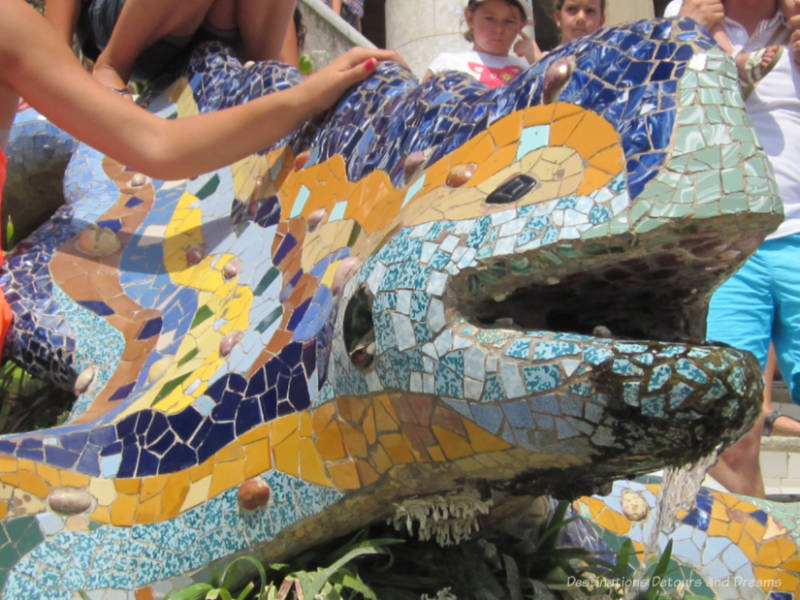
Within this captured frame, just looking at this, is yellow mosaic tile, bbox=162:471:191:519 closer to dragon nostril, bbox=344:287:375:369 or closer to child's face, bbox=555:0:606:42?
dragon nostril, bbox=344:287:375:369

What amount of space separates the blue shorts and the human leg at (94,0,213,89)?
1.91 meters

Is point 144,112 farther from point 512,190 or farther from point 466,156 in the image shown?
point 512,190

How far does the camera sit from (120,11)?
3.79 metres

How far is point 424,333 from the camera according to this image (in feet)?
5.61

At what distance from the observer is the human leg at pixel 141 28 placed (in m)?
3.55

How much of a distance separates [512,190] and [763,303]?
132cm

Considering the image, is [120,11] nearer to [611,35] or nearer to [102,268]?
[102,268]

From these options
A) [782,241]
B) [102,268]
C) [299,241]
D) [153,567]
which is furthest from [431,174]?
[102,268]

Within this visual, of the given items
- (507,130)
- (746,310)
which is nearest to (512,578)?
(507,130)

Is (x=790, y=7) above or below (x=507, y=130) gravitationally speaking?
below

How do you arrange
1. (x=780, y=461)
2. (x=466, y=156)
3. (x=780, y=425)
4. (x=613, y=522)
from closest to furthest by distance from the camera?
(x=466, y=156), (x=613, y=522), (x=780, y=425), (x=780, y=461)

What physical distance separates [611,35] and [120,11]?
8.07 feet

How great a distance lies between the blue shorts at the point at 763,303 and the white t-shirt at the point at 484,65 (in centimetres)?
119

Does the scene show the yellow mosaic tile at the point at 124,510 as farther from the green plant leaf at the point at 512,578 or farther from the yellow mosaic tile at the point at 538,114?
the yellow mosaic tile at the point at 538,114
